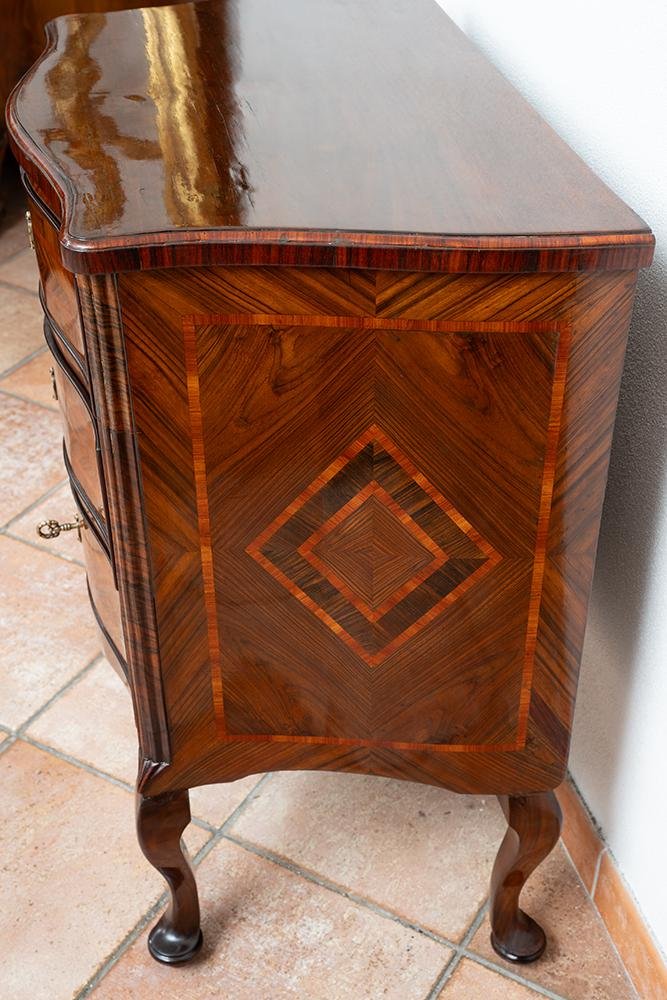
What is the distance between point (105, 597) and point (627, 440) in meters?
0.68

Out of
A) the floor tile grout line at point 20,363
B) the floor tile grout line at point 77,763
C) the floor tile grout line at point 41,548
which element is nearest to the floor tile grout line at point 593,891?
the floor tile grout line at point 77,763

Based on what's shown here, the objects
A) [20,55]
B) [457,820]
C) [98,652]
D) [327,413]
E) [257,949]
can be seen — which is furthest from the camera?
[20,55]

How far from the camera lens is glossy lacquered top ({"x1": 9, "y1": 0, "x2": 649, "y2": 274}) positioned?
830mm

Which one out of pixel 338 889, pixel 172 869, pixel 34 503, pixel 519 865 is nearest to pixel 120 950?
pixel 172 869

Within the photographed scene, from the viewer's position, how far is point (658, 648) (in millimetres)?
1100

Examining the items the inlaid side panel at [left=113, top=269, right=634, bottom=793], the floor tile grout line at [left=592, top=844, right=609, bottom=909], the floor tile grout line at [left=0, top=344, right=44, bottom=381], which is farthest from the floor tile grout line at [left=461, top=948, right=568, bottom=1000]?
the floor tile grout line at [left=0, top=344, right=44, bottom=381]

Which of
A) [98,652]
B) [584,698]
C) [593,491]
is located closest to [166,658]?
[593,491]

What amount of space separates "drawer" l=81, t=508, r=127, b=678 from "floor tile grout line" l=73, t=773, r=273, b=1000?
269mm

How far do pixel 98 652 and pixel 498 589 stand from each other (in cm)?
97

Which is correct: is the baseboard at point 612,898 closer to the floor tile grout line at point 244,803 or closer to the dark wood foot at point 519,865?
the dark wood foot at point 519,865

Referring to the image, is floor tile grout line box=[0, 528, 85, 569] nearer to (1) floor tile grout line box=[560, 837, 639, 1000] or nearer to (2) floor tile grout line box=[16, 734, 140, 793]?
(2) floor tile grout line box=[16, 734, 140, 793]

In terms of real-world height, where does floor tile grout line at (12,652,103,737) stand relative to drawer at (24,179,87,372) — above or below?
below

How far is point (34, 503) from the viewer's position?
2045mm

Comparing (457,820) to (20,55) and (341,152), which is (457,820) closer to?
(341,152)
